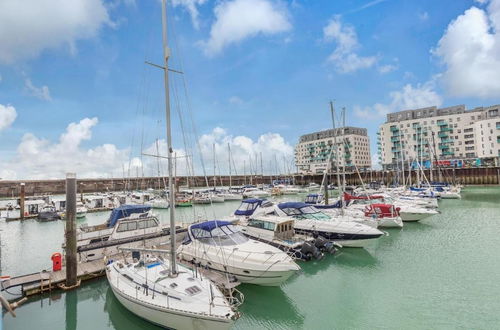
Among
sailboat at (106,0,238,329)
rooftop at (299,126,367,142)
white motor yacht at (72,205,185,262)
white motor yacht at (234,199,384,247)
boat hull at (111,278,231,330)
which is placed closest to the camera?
boat hull at (111,278,231,330)

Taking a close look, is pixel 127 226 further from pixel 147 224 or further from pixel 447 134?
pixel 447 134

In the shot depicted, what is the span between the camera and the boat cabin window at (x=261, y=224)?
777 inches

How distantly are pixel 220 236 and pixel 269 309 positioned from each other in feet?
16.2

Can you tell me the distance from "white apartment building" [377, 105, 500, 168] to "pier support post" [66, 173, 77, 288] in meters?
90.1

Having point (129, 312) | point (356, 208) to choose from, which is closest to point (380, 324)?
point (129, 312)

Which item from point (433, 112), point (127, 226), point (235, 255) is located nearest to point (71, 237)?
point (127, 226)

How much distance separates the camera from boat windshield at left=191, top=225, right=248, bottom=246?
15.3 meters

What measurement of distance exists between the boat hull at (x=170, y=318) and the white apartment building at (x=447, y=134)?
90.3 meters

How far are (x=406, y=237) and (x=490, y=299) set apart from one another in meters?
12.4

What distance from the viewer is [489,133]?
90.0 m

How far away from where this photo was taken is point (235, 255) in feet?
46.3

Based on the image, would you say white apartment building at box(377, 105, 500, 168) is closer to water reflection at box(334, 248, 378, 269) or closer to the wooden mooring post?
water reflection at box(334, 248, 378, 269)

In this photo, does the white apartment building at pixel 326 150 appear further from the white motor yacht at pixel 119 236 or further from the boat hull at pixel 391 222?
the white motor yacht at pixel 119 236

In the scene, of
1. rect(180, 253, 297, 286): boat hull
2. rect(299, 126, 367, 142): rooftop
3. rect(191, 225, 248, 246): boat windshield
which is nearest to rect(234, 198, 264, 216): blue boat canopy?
rect(191, 225, 248, 246): boat windshield
